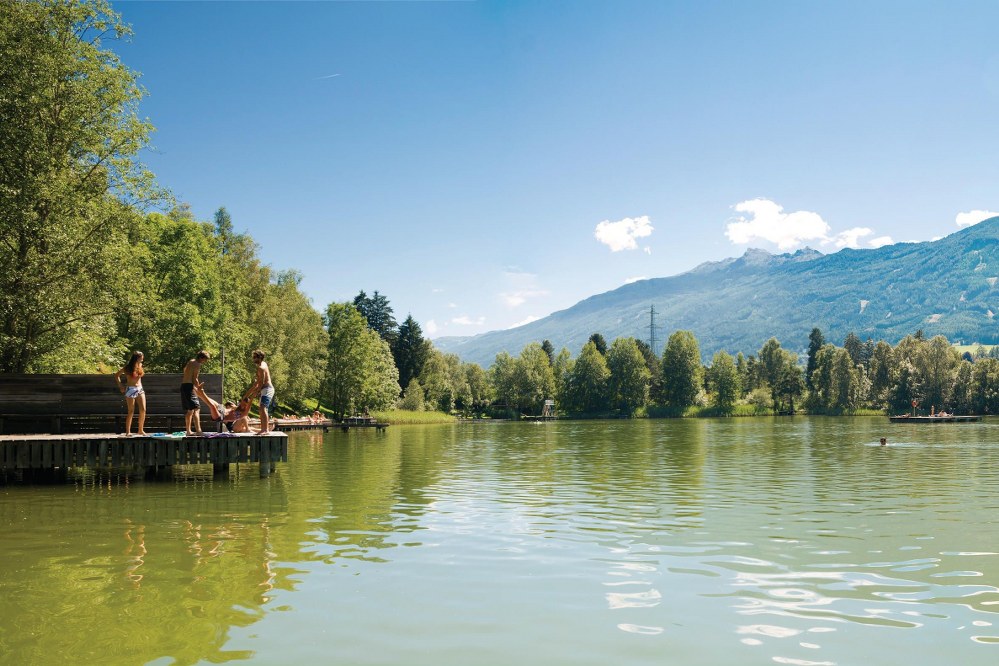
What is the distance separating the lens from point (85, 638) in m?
8.96

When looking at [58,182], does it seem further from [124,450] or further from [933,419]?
[933,419]

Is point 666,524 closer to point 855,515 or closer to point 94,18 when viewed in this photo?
point 855,515

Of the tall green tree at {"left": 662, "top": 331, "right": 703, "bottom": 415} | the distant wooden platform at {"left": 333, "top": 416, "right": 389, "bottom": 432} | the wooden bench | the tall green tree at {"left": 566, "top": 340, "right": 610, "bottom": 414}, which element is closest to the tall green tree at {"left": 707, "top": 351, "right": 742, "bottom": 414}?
the tall green tree at {"left": 662, "top": 331, "right": 703, "bottom": 415}

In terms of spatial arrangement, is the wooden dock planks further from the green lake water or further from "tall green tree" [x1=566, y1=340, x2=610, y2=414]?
"tall green tree" [x1=566, y1=340, x2=610, y2=414]

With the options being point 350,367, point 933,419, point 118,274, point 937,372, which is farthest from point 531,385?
point 118,274

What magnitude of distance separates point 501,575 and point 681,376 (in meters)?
163

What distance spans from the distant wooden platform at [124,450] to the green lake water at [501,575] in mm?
1272

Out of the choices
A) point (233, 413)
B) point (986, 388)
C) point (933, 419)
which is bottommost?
point (933, 419)

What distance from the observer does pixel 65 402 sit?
2889cm

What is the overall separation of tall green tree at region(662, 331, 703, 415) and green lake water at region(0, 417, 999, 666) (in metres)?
146

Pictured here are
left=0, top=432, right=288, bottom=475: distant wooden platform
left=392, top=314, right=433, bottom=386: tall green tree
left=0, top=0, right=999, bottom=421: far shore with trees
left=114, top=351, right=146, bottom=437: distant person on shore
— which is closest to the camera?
left=114, top=351, right=146, bottom=437: distant person on shore

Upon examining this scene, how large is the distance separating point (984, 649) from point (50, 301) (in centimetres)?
3230

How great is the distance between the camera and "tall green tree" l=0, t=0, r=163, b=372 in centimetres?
3056

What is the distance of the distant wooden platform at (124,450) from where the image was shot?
1021 inches
